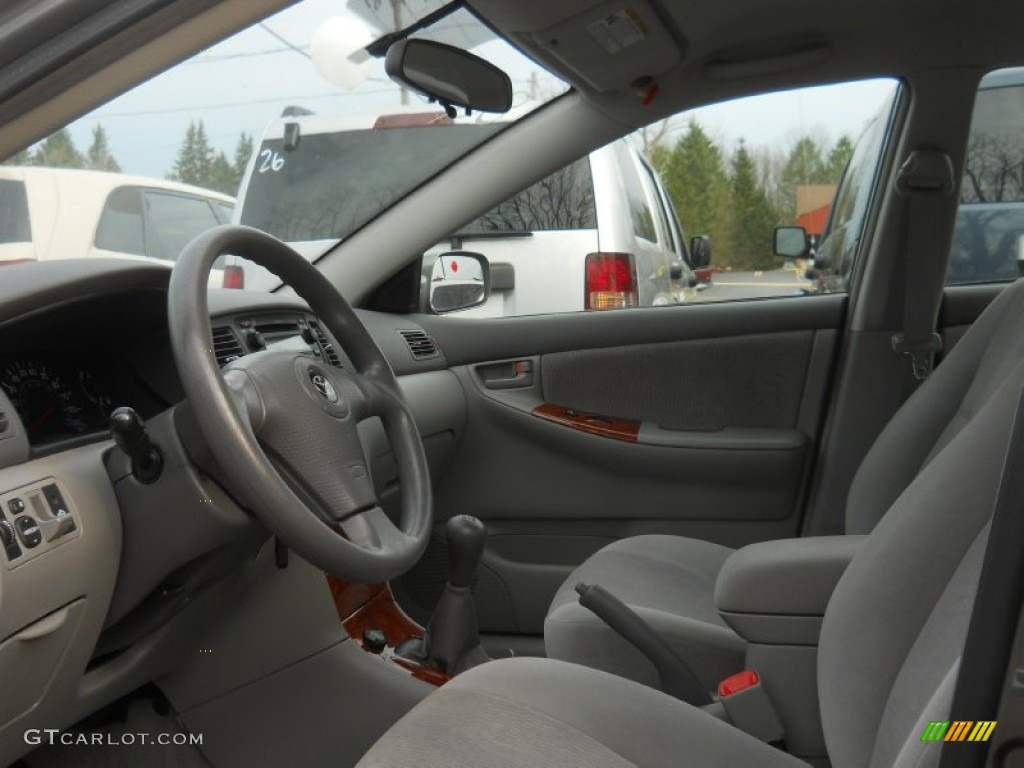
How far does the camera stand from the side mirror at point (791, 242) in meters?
3.40

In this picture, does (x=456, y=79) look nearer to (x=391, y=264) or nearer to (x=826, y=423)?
(x=391, y=264)

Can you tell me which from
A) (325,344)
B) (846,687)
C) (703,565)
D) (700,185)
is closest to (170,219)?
(325,344)

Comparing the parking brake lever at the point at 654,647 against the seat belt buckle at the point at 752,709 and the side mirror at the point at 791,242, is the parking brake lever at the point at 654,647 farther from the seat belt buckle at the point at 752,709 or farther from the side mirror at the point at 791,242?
the side mirror at the point at 791,242

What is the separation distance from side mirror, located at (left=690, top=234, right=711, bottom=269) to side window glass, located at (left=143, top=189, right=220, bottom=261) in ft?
6.19

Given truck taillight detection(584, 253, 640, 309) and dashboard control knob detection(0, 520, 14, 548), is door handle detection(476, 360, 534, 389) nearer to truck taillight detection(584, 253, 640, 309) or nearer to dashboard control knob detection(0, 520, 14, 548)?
truck taillight detection(584, 253, 640, 309)

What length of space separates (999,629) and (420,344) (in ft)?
7.02

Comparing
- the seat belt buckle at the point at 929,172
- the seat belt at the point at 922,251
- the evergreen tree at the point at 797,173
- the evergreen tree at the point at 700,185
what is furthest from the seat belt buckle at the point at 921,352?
the evergreen tree at the point at 700,185

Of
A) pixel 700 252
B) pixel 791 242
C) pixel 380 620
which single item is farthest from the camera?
pixel 700 252

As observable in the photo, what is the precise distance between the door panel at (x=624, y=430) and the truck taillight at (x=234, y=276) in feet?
2.56

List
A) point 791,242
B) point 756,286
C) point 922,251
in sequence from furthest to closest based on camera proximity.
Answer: point 791,242, point 756,286, point 922,251

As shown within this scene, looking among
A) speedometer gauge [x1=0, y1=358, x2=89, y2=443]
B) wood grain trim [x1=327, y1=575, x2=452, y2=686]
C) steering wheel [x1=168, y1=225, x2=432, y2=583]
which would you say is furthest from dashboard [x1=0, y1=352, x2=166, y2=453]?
wood grain trim [x1=327, y1=575, x2=452, y2=686]

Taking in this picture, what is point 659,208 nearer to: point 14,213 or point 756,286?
point 756,286

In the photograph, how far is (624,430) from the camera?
3.13 meters

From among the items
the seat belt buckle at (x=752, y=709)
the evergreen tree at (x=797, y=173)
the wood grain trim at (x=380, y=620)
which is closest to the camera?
the seat belt buckle at (x=752, y=709)
